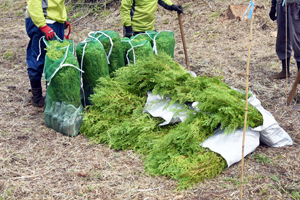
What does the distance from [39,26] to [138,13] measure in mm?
1592

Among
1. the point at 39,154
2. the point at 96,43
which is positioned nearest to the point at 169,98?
the point at 96,43

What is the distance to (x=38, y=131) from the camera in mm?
3350

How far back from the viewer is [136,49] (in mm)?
3836

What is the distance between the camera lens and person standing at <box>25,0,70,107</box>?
3375 millimetres

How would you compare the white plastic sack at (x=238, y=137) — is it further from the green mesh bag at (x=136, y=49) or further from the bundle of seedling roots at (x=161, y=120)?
the green mesh bag at (x=136, y=49)

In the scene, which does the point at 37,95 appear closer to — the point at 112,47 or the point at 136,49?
the point at 112,47

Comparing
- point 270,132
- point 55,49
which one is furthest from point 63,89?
point 270,132

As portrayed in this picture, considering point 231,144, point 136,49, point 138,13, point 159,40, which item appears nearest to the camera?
point 231,144

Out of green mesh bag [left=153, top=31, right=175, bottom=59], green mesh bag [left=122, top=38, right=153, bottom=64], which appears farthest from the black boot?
green mesh bag [left=153, top=31, right=175, bottom=59]

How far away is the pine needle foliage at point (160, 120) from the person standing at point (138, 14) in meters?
1.07

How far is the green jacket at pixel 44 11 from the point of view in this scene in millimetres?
3355

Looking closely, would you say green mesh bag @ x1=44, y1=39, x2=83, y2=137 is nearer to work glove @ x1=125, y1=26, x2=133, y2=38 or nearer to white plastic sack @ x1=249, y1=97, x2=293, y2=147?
work glove @ x1=125, y1=26, x2=133, y2=38

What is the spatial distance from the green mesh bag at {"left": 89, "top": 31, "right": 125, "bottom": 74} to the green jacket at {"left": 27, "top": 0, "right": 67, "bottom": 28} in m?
0.50

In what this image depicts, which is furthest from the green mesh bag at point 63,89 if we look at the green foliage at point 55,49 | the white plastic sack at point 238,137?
the white plastic sack at point 238,137
